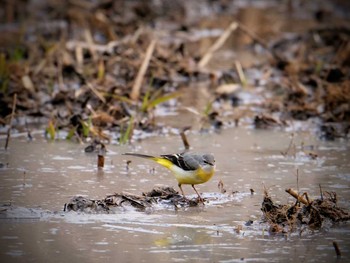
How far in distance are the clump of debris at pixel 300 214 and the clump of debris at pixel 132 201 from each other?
938 mm

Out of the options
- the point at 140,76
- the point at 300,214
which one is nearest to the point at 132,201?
the point at 300,214

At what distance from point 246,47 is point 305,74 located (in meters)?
3.01

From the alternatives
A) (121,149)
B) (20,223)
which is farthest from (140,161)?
(20,223)

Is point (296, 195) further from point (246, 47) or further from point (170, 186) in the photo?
point (246, 47)

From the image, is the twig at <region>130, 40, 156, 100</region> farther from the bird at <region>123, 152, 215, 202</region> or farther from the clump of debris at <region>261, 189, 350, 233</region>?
the clump of debris at <region>261, 189, 350, 233</region>

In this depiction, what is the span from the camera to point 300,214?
722 cm

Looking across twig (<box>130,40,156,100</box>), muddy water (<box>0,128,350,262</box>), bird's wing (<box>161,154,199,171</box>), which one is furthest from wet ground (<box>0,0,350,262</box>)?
bird's wing (<box>161,154,199,171</box>)

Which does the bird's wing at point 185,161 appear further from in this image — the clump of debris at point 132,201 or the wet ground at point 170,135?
the wet ground at point 170,135

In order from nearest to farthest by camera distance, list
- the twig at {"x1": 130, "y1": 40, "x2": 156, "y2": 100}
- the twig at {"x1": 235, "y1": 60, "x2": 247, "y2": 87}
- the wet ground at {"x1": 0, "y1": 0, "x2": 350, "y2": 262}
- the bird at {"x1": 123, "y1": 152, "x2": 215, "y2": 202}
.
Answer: the wet ground at {"x1": 0, "y1": 0, "x2": 350, "y2": 262}
the bird at {"x1": 123, "y1": 152, "x2": 215, "y2": 202}
the twig at {"x1": 130, "y1": 40, "x2": 156, "y2": 100}
the twig at {"x1": 235, "y1": 60, "x2": 247, "y2": 87}

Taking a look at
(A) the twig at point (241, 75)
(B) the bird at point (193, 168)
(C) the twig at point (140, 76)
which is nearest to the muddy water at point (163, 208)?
(B) the bird at point (193, 168)

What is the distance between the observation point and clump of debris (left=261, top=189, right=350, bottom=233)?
281 inches

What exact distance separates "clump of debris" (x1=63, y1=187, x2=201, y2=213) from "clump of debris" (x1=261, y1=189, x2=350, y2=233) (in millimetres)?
938

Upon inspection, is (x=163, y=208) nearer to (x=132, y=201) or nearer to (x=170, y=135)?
(x=132, y=201)

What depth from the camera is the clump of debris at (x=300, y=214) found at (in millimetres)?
7129
